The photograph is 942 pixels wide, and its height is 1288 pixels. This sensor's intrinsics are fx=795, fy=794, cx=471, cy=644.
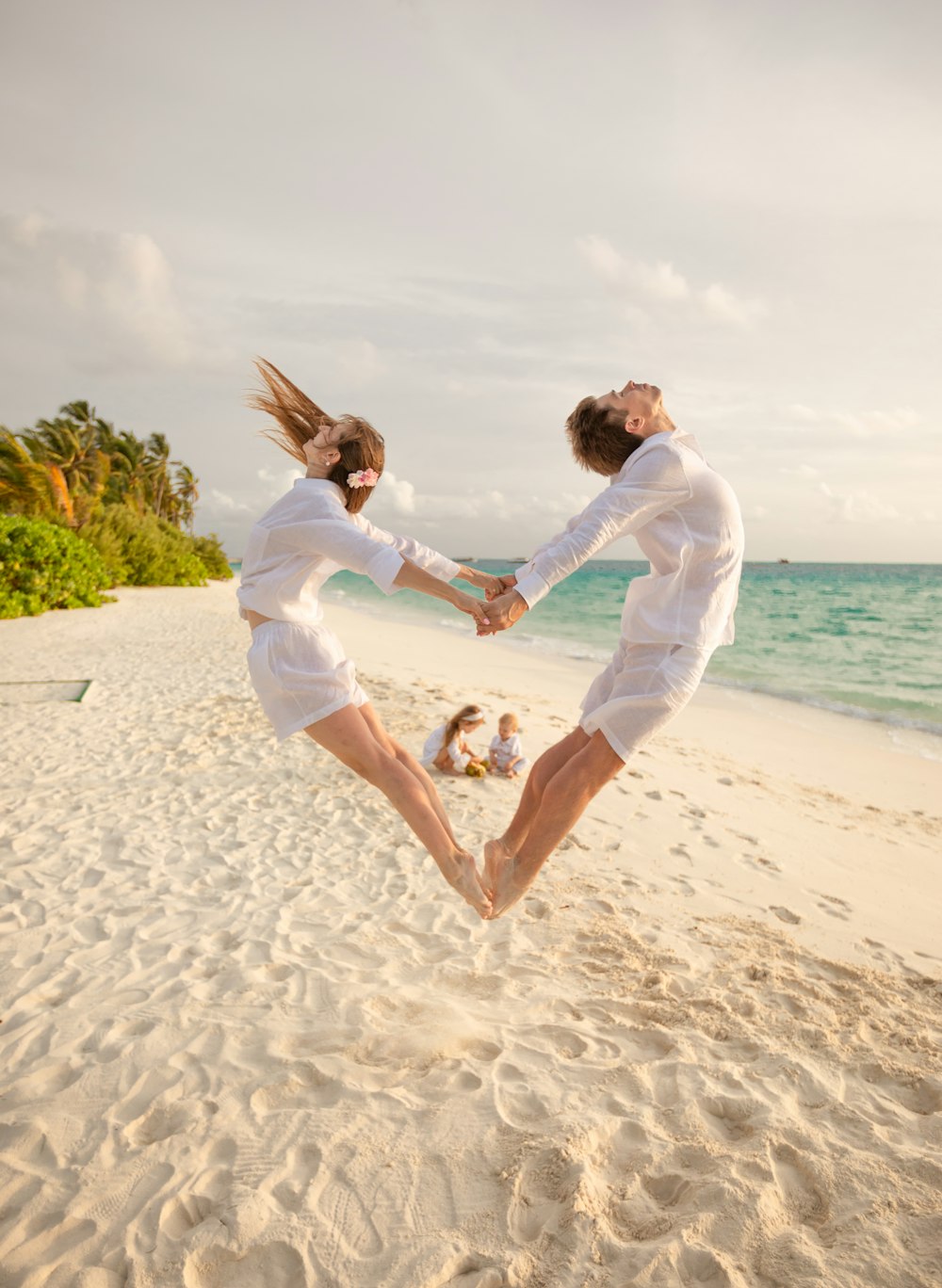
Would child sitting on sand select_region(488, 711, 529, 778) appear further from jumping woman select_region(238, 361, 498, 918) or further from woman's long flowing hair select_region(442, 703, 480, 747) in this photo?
jumping woman select_region(238, 361, 498, 918)

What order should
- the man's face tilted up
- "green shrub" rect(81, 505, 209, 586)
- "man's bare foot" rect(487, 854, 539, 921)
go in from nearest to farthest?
the man's face tilted up, "man's bare foot" rect(487, 854, 539, 921), "green shrub" rect(81, 505, 209, 586)

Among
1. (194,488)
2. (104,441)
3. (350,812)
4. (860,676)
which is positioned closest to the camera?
(350,812)

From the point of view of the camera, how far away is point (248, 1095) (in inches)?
129

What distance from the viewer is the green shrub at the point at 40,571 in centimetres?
2008

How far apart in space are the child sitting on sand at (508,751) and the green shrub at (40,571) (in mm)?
16488

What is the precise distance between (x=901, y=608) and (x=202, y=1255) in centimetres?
4495

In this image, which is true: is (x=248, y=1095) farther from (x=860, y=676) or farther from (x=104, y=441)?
(x=104, y=441)

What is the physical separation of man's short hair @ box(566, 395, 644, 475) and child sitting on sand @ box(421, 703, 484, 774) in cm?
507

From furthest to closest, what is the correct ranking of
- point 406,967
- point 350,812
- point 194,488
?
point 194,488, point 350,812, point 406,967

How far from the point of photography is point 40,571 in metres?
21.1

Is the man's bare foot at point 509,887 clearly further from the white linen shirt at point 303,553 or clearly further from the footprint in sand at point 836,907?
the footprint in sand at point 836,907

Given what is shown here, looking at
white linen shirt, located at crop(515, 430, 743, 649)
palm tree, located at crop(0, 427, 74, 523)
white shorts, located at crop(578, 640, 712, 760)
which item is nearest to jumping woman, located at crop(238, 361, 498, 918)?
white linen shirt, located at crop(515, 430, 743, 649)

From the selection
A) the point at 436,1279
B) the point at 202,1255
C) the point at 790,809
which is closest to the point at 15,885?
the point at 202,1255

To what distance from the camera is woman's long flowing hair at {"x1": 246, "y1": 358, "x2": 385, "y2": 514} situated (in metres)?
3.24
